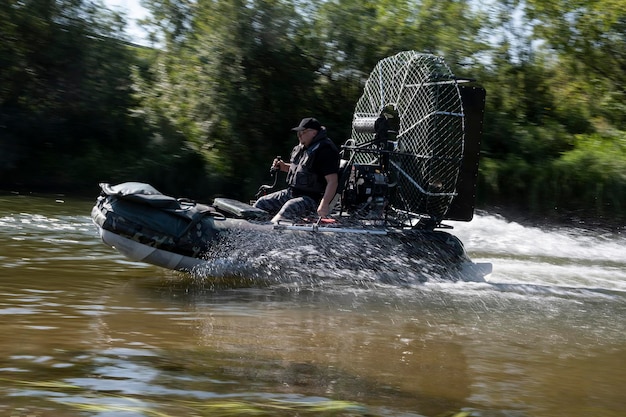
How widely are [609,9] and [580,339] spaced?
15.5 metres

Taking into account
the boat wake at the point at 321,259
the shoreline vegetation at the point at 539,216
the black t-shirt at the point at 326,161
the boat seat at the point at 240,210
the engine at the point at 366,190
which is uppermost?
the black t-shirt at the point at 326,161

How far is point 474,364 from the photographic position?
5867mm

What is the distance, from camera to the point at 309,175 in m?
8.82

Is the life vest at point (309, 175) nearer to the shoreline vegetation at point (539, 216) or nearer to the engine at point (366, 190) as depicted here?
the engine at point (366, 190)

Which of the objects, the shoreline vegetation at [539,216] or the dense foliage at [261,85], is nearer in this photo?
the shoreline vegetation at [539,216]

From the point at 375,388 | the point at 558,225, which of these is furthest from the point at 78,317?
the point at 558,225

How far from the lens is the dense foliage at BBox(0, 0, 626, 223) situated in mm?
18875

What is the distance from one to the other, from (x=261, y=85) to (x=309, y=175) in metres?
11.0

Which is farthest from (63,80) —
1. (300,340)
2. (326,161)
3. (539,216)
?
(300,340)

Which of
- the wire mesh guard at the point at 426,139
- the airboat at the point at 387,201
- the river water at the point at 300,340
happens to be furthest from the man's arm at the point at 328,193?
the wire mesh guard at the point at 426,139

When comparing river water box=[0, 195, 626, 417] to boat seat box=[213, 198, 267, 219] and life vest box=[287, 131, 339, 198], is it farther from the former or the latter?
life vest box=[287, 131, 339, 198]

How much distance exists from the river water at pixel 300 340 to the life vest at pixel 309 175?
89 cm

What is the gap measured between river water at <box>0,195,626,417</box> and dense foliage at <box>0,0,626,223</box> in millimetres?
8657

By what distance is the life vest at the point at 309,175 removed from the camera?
8781 mm
